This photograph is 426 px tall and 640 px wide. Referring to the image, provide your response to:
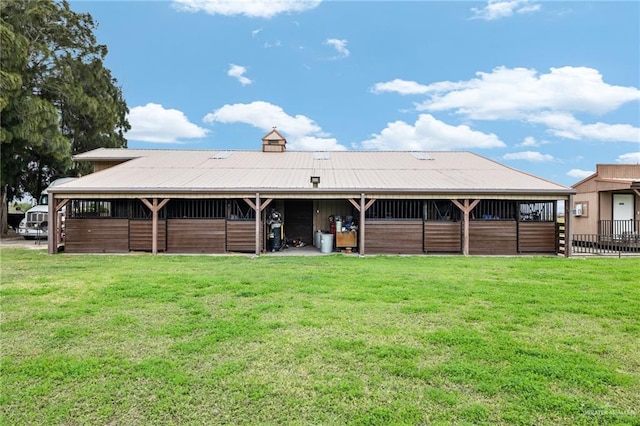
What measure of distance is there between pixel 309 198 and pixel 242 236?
8.74 ft

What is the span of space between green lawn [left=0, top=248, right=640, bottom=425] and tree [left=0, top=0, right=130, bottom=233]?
43.4 ft

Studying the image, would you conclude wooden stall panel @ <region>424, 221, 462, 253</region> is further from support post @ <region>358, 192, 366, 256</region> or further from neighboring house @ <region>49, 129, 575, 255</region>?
support post @ <region>358, 192, 366, 256</region>

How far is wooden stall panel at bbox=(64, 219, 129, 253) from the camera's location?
497 inches

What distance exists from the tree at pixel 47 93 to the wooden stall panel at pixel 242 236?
36.5 ft

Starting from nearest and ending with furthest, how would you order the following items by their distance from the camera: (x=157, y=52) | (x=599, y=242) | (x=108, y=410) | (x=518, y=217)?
1. (x=108, y=410)
2. (x=518, y=217)
3. (x=599, y=242)
4. (x=157, y=52)

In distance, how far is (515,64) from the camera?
1540 cm

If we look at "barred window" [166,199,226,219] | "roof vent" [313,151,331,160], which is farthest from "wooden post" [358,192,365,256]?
"roof vent" [313,151,331,160]

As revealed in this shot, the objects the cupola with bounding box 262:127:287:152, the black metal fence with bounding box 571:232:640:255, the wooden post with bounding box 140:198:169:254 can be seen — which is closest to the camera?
the wooden post with bounding box 140:198:169:254

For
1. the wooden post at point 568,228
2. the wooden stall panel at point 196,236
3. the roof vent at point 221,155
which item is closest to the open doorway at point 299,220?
the wooden stall panel at point 196,236

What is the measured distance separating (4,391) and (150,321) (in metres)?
1.77

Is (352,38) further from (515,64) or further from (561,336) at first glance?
(561,336)

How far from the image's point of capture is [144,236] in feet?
41.3

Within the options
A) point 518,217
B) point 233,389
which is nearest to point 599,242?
point 518,217

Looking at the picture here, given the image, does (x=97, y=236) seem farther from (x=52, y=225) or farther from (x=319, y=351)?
(x=319, y=351)
